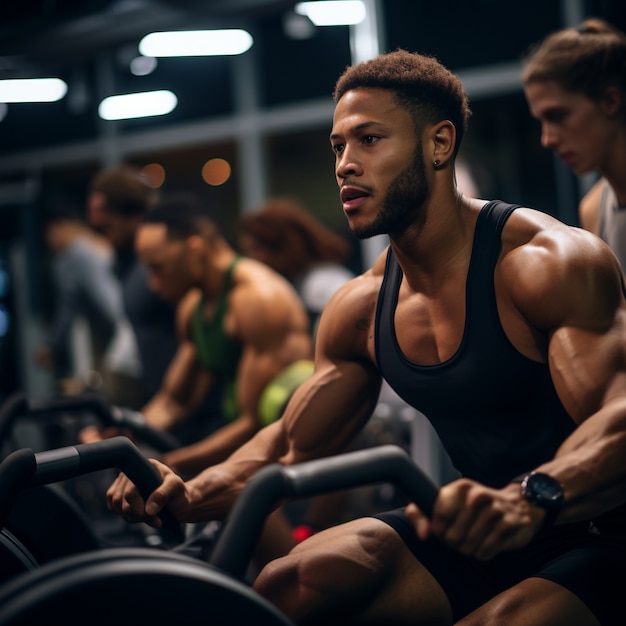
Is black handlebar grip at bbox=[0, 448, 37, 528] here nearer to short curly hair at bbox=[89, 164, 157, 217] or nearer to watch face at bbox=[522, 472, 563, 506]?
watch face at bbox=[522, 472, 563, 506]

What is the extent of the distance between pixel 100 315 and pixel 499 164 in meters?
2.64

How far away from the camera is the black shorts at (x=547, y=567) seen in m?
1.59

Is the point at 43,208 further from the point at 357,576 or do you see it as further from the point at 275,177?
the point at 357,576

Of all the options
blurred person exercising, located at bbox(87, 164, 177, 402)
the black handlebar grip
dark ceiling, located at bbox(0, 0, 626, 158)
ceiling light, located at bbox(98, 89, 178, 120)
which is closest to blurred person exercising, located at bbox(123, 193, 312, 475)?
blurred person exercising, located at bbox(87, 164, 177, 402)

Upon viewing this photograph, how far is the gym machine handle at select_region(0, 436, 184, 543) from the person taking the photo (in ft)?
5.07

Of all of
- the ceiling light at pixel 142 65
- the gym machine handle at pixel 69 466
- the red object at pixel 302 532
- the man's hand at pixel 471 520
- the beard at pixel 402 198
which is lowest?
the red object at pixel 302 532

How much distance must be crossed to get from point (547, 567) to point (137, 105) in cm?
674

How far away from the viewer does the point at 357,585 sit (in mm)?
1691

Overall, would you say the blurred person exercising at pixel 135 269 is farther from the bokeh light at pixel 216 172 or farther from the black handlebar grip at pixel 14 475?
the bokeh light at pixel 216 172

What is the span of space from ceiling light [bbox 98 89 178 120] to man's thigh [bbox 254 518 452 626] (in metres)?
6.33

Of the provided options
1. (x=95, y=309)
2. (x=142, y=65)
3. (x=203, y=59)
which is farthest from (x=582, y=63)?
(x=142, y=65)

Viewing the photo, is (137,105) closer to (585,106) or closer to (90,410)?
(90,410)

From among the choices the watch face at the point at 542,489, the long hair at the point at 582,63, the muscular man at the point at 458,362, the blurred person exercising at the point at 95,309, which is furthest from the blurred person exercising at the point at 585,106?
the blurred person exercising at the point at 95,309

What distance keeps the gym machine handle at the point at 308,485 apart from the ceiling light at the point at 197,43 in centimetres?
553
